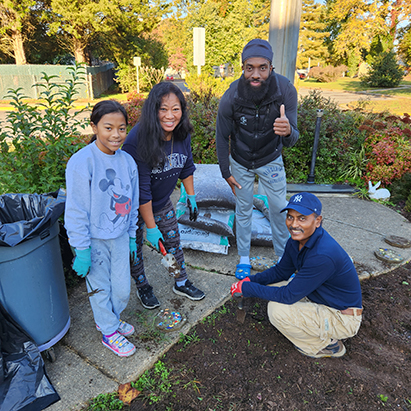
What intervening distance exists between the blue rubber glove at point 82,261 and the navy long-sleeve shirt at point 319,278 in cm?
101

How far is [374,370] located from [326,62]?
48.2 meters

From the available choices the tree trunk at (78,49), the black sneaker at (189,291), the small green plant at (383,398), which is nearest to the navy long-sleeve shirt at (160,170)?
the black sneaker at (189,291)

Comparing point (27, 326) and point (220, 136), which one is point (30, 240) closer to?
point (27, 326)

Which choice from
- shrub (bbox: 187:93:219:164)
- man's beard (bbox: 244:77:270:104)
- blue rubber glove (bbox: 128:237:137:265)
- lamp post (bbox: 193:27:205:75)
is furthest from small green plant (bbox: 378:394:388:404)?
lamp post (bbox: 193:27:205:75)

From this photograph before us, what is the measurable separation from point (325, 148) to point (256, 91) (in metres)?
3.40

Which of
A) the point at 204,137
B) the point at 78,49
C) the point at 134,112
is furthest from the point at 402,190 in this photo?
the point at 78,49

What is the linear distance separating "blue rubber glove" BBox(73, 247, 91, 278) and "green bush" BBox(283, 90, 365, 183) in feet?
13.8

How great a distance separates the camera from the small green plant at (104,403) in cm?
184

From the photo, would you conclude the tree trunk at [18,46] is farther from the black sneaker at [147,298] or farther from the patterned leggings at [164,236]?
the black sneaker at [147,298]

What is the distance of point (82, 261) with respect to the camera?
190 cm

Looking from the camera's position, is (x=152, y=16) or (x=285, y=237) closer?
(x=285, y=237)

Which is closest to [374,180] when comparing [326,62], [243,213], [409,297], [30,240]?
[409,297]

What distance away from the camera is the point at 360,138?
5.52 meters

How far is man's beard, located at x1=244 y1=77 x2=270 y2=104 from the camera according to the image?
2.46 m
